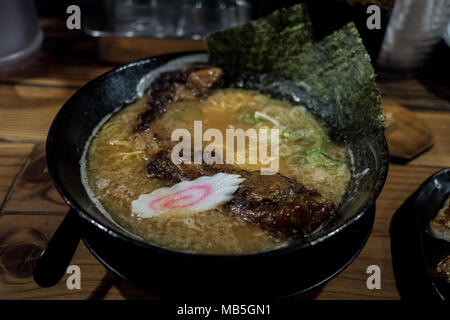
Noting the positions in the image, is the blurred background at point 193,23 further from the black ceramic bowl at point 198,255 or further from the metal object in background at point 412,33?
the black ceramic bowl at point 198,255

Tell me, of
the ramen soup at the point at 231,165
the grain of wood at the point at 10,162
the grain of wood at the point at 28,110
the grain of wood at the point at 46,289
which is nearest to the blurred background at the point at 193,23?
the grain of wood at the point at 28,110

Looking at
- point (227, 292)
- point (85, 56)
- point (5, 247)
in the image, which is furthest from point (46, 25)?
point (227, 292)

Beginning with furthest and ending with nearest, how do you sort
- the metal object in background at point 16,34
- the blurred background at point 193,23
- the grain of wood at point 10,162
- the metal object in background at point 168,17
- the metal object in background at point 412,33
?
the metal object in background at point 168,17, the metal object in background at point 16,34, the metal object in background at point 412,33, the blurred background at point 193,23, the grain of wood at point 10,162

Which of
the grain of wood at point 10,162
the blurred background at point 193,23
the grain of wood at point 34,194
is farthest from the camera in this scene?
the blurred background at point 193,23

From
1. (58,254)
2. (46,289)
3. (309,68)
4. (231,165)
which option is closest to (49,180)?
(46,289)

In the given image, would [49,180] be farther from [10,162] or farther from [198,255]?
[198,255]

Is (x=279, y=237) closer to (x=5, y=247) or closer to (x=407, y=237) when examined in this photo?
(x=407, y=237)

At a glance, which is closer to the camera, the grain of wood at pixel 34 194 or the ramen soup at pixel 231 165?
the ramen soup at pixel 231 165
